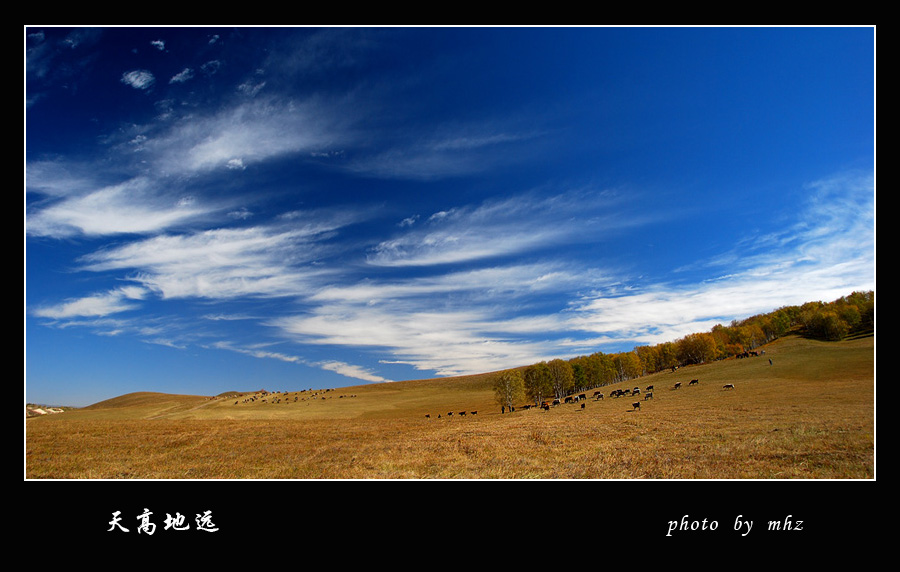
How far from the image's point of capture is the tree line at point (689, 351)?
7067 centimetres

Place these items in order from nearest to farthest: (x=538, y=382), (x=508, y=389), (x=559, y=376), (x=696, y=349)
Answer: (x=508, y=389) → (x=538, y=382) → (x=559, y=376) → (x=696, y=349)

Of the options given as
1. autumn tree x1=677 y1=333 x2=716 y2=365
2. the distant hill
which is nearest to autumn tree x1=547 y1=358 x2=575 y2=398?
the distant hill

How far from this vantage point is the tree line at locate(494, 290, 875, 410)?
2782 inches

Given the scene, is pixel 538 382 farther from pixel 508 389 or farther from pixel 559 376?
pixel 508 389

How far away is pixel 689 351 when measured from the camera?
109 meters

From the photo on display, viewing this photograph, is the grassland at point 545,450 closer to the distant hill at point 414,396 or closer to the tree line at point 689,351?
the distant hill at point 414,396

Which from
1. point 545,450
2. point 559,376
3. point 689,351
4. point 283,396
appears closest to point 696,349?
point 689,351

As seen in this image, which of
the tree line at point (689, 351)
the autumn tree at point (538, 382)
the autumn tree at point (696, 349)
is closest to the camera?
the tree line at point (689, 351)

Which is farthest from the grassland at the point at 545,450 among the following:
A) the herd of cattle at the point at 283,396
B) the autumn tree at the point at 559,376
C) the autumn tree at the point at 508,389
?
the herd of cattle at the point at 283,396

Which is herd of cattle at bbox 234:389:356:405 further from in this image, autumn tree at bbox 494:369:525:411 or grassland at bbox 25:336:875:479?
grassland at bbox 25:336:875:479

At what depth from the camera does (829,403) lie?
90.3ft
